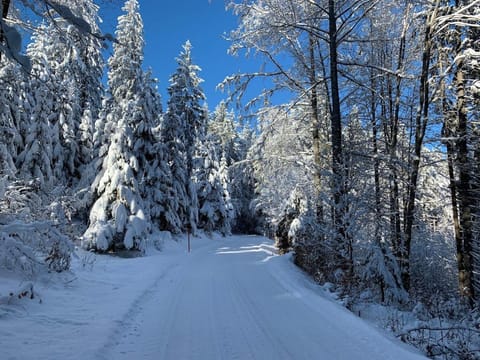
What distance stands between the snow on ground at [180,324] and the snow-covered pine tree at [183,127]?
15032 mm

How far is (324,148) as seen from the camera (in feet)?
41.0

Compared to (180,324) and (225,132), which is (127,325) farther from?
(225,132)

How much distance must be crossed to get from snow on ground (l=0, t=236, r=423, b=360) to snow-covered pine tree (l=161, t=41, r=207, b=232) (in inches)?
592

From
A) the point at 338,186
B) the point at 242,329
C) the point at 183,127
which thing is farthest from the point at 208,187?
the point at 242,329

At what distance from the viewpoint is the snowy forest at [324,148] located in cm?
678

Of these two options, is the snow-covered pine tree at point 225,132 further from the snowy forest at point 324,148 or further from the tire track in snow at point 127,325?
the tire track in snow at point 127,325

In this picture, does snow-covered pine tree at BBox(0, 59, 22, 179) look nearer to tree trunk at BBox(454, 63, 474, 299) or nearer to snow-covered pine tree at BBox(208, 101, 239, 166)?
tree trunk at BBox(454, 63, 474, 299)

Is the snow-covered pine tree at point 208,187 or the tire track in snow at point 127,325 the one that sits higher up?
the snow-covered pine tree at point 208,187

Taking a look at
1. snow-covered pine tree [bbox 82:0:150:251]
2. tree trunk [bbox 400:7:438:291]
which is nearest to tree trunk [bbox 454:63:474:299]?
tree trunk [bbox 400:7:438:291]

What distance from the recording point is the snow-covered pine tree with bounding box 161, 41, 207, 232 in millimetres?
22125

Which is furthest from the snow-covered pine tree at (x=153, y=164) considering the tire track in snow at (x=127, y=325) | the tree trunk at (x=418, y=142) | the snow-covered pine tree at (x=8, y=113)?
the tree trunk at (x=418, y=142)

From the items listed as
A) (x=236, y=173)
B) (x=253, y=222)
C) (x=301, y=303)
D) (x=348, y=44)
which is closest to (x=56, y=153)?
(x=236, y=173)

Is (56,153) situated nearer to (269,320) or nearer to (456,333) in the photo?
(269,320)

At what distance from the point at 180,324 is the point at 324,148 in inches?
363
